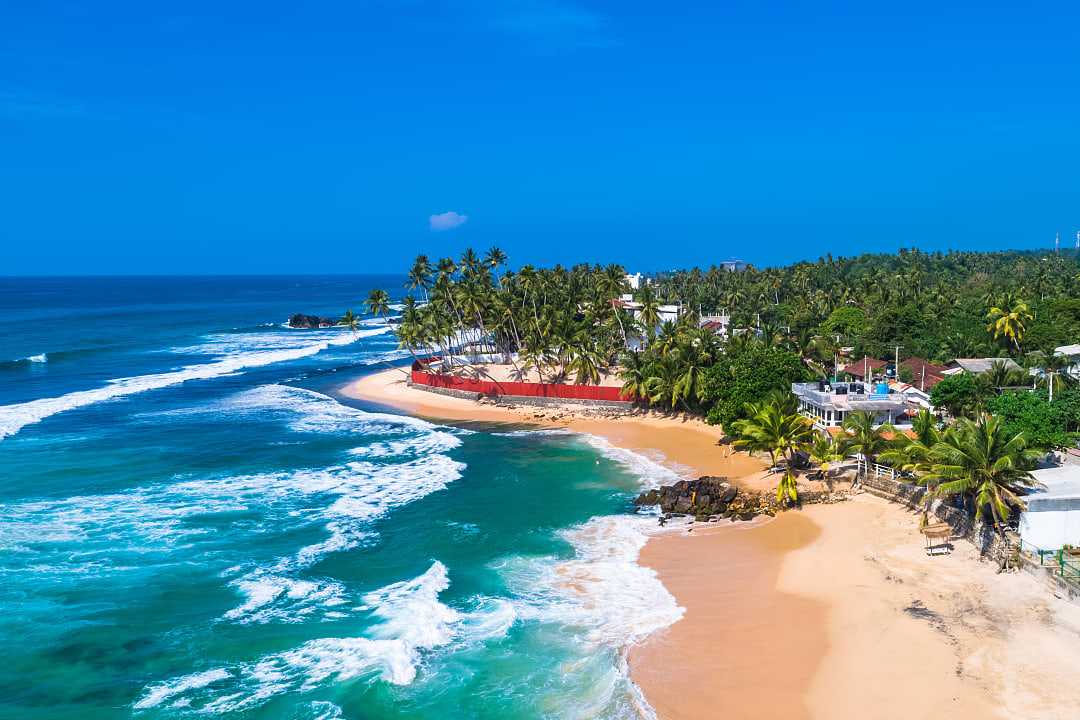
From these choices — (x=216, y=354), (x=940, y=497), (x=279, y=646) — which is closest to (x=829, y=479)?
(x=940, y=497)

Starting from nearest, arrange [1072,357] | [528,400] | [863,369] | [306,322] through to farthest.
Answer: [1072,357] → [863,369] → [528,400] → [306,322]

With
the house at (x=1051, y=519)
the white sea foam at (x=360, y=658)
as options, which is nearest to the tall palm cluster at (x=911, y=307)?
the house at (x=1051, y=519)

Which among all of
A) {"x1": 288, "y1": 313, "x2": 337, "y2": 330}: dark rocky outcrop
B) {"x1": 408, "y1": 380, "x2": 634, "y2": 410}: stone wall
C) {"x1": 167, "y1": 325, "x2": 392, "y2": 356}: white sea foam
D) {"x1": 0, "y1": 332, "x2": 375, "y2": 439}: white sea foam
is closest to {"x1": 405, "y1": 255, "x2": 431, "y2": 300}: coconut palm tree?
{"x1": 408, "y1": 380, "x2": 634, "y2": 410}: stone wall

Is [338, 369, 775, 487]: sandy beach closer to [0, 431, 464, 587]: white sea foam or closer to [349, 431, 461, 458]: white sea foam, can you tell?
[349, 431, 461, 458]: white sea foam

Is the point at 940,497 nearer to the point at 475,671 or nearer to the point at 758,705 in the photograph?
the point at 758,705

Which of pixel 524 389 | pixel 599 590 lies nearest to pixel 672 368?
pixel 524 389

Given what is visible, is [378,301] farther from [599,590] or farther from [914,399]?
[599,590]
